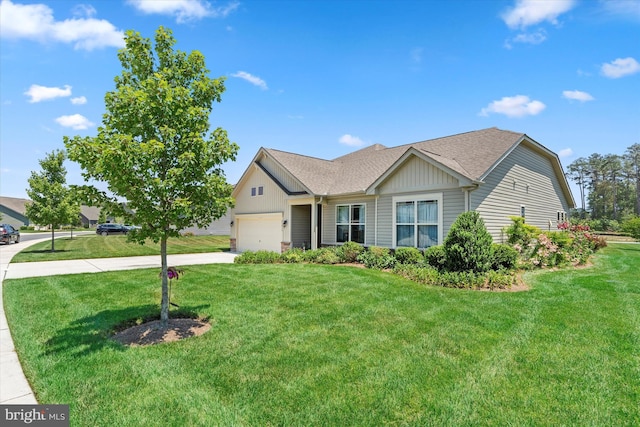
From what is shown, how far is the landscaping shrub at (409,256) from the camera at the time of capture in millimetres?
10656

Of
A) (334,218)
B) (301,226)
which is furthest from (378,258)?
(301,226)

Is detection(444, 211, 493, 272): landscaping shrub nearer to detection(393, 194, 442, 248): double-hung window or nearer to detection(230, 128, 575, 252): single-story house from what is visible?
detection(230, 128, 575, 252): single-story house

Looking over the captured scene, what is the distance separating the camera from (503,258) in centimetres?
973

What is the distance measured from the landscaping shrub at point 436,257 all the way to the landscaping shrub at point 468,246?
42 centimetres

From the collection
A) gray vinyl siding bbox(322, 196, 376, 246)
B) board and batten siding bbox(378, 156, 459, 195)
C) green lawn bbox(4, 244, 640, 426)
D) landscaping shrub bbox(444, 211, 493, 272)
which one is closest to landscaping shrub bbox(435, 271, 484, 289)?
landscaping shrub bbox(444, 211, 493, 272)

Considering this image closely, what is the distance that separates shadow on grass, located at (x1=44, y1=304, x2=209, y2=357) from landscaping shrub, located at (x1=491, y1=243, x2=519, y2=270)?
806 centimetres

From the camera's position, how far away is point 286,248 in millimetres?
16656

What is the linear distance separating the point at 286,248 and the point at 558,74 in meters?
13.6

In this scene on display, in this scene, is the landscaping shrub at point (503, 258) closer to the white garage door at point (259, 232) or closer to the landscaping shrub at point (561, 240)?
the landscaping shrub at point (561, 240)

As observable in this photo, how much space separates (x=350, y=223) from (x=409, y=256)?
4490mm

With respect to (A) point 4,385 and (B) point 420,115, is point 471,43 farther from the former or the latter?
(A) point 4,385

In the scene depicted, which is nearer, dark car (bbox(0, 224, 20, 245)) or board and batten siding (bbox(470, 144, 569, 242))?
board and batten siding (bbox(470, 144, 569, 242))

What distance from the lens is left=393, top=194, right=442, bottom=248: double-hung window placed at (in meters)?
11.7

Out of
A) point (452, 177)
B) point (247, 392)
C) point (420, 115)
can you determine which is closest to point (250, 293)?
point (247, 392)
